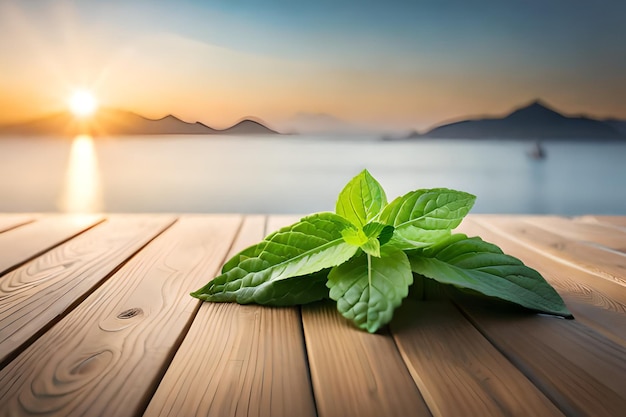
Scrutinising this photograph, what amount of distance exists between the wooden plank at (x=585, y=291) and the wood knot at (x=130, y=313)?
0.46 meters

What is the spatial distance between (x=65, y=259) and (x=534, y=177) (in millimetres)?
2024

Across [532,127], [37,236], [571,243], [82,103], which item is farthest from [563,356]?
[82,103]

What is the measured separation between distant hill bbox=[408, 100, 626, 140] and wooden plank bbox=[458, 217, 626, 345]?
139cm

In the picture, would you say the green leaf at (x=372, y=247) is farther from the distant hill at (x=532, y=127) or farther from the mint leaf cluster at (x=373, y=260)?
the distant hill at (x=532, y=127)

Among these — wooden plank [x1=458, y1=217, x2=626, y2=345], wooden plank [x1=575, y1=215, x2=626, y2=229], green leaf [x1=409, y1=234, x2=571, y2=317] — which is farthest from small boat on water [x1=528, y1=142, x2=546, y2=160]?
green leaf [x1=409, y1=234, x2=571, y2=317]

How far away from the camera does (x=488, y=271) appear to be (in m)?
0.56

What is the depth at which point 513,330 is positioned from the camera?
1.67ft

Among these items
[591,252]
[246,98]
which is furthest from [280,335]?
[246,98]

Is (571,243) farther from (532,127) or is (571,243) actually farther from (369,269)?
(532,127)

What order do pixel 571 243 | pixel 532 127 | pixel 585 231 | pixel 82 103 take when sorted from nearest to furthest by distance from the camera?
pixel 571 243
pixel 585 231
pixel 82 103
pixel 532 127

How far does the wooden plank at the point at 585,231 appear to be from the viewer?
0.99 metres

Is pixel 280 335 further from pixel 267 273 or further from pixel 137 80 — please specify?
pixel 137 80

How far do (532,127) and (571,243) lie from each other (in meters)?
1.50

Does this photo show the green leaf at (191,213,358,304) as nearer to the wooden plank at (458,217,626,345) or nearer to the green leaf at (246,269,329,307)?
the green leaf at (246,269,329,307)
